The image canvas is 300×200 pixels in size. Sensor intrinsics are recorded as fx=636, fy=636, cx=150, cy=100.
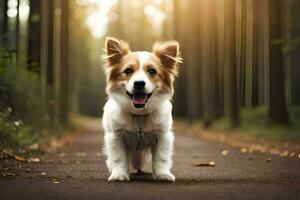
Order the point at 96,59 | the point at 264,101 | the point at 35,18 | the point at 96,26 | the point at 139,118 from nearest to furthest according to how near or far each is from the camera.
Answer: the point at 139,118 < the point at 35,18 < the point at 264,101 < the point at 96,26 < the point at 96,59

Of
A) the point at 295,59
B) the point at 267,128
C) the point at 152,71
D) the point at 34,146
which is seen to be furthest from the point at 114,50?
the point at 295,59

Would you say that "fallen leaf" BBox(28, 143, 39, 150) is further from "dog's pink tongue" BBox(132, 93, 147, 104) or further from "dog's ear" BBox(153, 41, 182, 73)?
"dog's pink tongue" BBox(132, 93, 147, 104)

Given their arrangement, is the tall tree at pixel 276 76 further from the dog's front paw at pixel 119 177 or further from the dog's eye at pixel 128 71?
the dog's front paw at pixel 119 177

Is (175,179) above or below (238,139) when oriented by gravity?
above

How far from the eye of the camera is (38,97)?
64.6 ft

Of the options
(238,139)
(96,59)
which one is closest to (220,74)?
(238,139)

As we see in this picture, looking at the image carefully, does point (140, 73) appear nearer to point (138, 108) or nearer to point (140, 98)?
point (140, 98)

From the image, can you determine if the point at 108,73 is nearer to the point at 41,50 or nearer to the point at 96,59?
the point at 41,50

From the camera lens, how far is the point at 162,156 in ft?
28.2

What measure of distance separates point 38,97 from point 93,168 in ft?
30.9

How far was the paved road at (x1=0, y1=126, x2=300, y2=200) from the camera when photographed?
6.76 metres

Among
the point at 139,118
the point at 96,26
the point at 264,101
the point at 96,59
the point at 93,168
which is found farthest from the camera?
the point at 96,59

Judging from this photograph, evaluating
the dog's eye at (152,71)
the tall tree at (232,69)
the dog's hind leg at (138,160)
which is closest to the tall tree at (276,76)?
the tall tree at (232,69)

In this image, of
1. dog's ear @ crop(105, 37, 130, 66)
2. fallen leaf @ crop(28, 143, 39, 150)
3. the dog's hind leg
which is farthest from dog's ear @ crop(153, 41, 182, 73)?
fallen leaf @ crop(28, 143, 39, 150)
